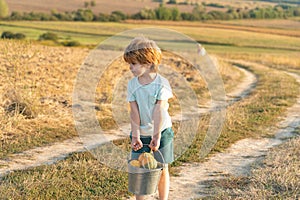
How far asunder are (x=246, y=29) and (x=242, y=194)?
69.8 metres

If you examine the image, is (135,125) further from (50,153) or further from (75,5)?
(75,5)

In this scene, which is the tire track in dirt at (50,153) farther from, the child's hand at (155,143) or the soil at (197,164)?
the child's hand at (155,143)

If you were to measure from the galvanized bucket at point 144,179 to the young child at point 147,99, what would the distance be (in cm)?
16

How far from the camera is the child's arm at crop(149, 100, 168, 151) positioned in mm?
5719

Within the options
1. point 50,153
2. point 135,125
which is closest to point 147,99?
point 135,125

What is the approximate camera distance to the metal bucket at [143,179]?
588 centimetres

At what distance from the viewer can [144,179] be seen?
19.5 feet

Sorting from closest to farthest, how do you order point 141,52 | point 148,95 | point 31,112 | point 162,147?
1. point 141,52
2. point 148,95
3. point 162,147
4. point 31,112

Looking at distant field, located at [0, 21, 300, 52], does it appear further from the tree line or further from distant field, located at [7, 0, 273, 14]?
distant field, located at [7, 0, 273, 14]

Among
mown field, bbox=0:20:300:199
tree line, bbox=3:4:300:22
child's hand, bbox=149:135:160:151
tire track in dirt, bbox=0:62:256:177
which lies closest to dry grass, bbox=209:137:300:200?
mown field, bbox=0:20:300:199

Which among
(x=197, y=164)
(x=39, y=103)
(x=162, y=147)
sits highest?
(x=162, y=147)

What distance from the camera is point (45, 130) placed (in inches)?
438

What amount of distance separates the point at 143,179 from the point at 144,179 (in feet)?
0.04

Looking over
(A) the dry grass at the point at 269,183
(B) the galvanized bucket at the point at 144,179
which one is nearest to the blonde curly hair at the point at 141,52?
(B) the galvanized bucket at the point at 144,179
